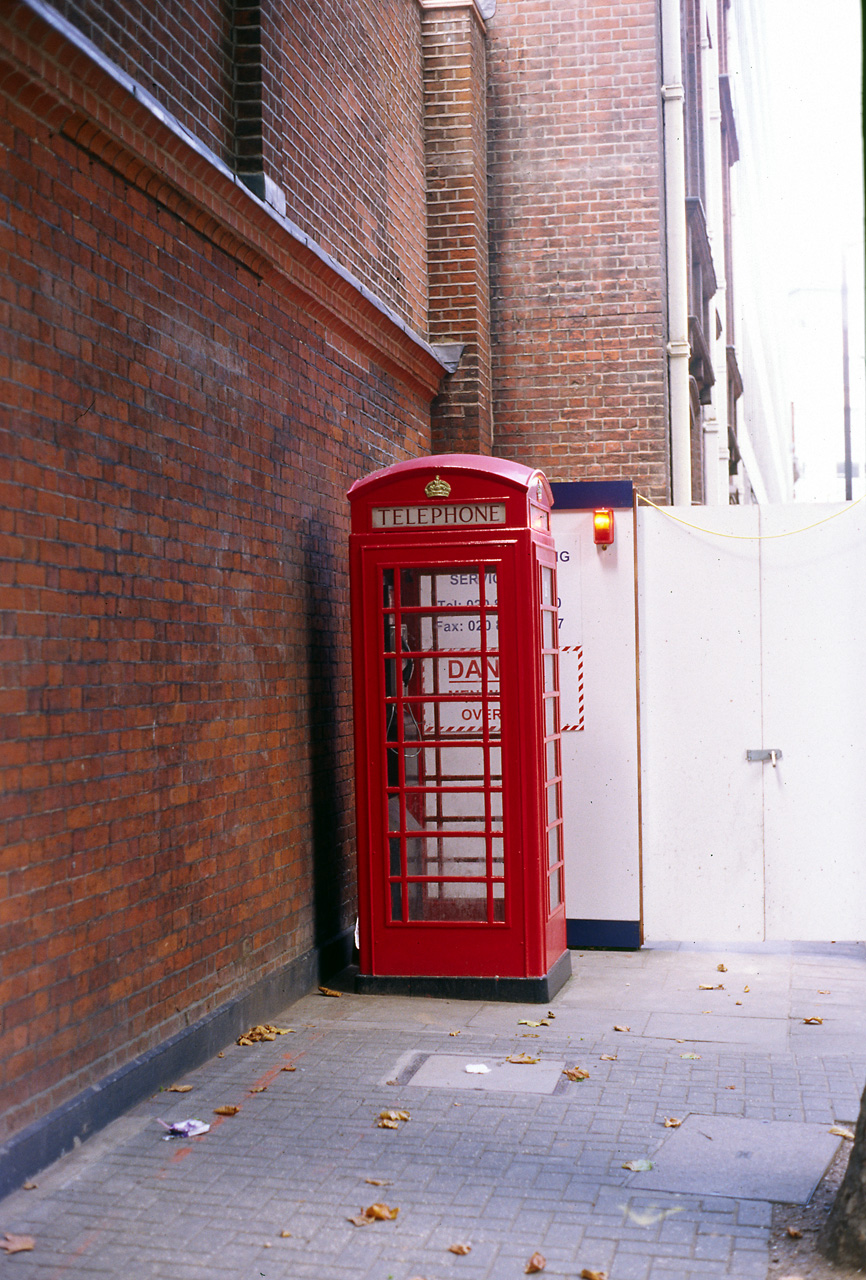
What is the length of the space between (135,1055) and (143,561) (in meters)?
1.99

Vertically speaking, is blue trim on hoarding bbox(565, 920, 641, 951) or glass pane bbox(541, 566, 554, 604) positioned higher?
glass pane bbox(541, 566, 554, 604)

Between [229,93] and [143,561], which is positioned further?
[229,93]

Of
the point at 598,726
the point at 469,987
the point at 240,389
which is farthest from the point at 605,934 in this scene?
the point at 240,389

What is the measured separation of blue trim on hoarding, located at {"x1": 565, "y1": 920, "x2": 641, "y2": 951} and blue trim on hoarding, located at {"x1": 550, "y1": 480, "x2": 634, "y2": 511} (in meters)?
2.59

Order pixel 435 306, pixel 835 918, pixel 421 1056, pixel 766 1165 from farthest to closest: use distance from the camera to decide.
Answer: pixel 435 306 < pixel 835 918 < pixel 421 1056 < pixel 766 1165

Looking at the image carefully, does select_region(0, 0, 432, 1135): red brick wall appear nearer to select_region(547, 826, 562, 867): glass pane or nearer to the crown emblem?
the crown emblem

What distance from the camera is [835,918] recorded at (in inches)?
305

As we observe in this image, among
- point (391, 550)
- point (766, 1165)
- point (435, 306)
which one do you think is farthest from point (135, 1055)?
point (435, 306)

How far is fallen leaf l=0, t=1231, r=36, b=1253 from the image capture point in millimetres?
3805

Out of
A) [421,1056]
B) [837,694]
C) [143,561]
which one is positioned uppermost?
[143,561]

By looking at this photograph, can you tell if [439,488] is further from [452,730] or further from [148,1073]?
[148,1073]

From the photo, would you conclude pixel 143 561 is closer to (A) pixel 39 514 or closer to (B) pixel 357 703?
(A) pixel 39 514

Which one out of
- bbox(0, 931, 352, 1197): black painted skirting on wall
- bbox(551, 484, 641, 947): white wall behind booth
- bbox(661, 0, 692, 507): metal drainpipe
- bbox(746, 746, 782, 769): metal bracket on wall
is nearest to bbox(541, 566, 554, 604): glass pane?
bbox(551, 484, 641, 947): white wall behind booth

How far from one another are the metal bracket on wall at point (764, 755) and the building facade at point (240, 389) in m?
2.50
